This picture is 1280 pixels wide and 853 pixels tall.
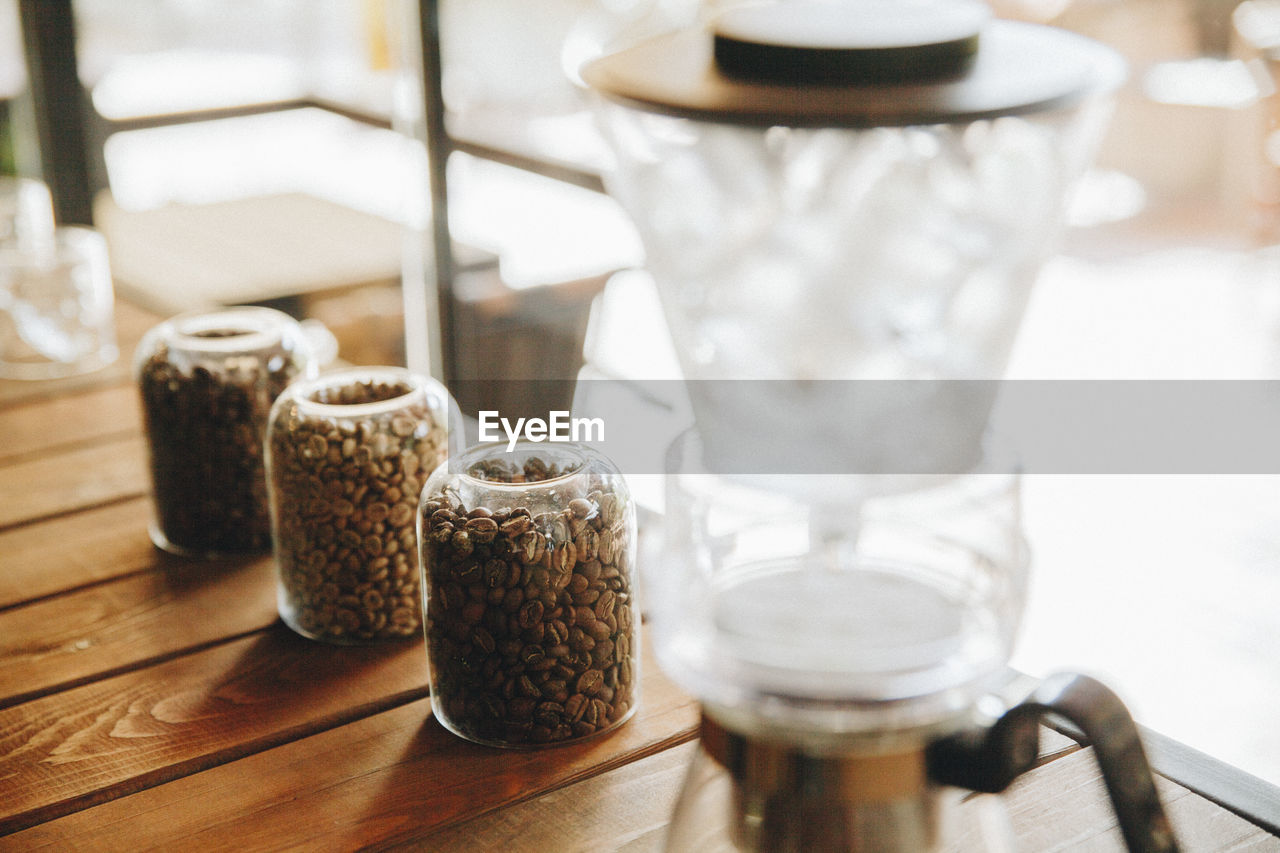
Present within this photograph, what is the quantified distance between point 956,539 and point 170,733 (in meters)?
0.49

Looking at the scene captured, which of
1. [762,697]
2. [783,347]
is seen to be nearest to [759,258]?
[783,347]

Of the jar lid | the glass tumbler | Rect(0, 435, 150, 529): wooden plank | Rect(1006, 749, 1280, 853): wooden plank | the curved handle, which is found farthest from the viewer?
the glass tumbler

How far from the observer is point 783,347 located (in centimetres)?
44

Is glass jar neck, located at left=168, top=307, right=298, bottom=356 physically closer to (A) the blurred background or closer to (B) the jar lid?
(A) the blurred background

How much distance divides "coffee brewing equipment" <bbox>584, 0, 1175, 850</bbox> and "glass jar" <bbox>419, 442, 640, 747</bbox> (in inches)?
7.2

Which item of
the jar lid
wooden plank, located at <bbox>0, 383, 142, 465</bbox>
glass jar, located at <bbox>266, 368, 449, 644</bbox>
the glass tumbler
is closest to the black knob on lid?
the jar lid

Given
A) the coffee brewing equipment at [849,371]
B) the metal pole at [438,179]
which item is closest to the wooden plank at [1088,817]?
the coffee brewing equipment at [849,371]

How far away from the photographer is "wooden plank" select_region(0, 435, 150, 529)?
1.11m

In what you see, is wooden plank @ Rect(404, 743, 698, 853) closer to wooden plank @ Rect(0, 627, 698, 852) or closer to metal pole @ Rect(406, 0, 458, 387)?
wooden plank @ Rect(0, 627, 698, 852)

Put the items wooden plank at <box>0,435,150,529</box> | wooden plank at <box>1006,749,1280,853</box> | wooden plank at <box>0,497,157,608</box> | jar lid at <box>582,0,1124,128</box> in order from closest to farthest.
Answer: jar lid at <box>582,0,1124,128</box> → wooden plank at <box>1006,749,1280,853</box> → wooden plank at <box>0,497,157,608</box> → wooden plank at <box>0,435,150,529</box>

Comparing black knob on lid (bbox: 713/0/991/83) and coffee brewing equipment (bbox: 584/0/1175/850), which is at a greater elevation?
black knob on lid (bbox: 713/0/991/83)

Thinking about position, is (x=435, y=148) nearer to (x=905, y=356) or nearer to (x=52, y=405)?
(x=52, y=405)

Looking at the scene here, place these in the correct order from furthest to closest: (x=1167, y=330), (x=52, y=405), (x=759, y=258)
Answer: (x=1167, y=330) → (x=52, y=405) → (x=759, y=258)

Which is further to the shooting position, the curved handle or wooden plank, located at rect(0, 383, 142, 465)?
wooden plank, located at rect(0, 383, 142, 465)
